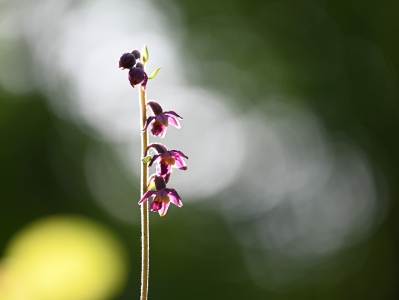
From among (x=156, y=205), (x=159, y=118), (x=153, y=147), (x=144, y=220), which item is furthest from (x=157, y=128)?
(x=144, y=220)

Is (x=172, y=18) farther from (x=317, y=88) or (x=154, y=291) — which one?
(x=154, y=291)

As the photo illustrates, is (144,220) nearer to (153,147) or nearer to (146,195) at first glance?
(146,195)

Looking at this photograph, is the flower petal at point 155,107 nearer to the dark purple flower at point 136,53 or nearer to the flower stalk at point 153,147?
the flower stalk at point 153,147

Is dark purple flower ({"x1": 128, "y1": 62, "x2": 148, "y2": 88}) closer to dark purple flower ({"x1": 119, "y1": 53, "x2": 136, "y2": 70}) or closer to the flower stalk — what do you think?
the flower stalk

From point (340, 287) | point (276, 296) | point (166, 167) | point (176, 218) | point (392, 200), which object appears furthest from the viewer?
point (176, 218)

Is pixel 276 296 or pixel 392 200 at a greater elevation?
pixel 392 200

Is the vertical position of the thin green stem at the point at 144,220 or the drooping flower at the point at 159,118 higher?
the drooping flower at the point at 159,118

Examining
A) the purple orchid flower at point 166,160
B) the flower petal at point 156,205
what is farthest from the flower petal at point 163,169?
the flower petal at point 156,205

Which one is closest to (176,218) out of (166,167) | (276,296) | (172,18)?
(276,296)
